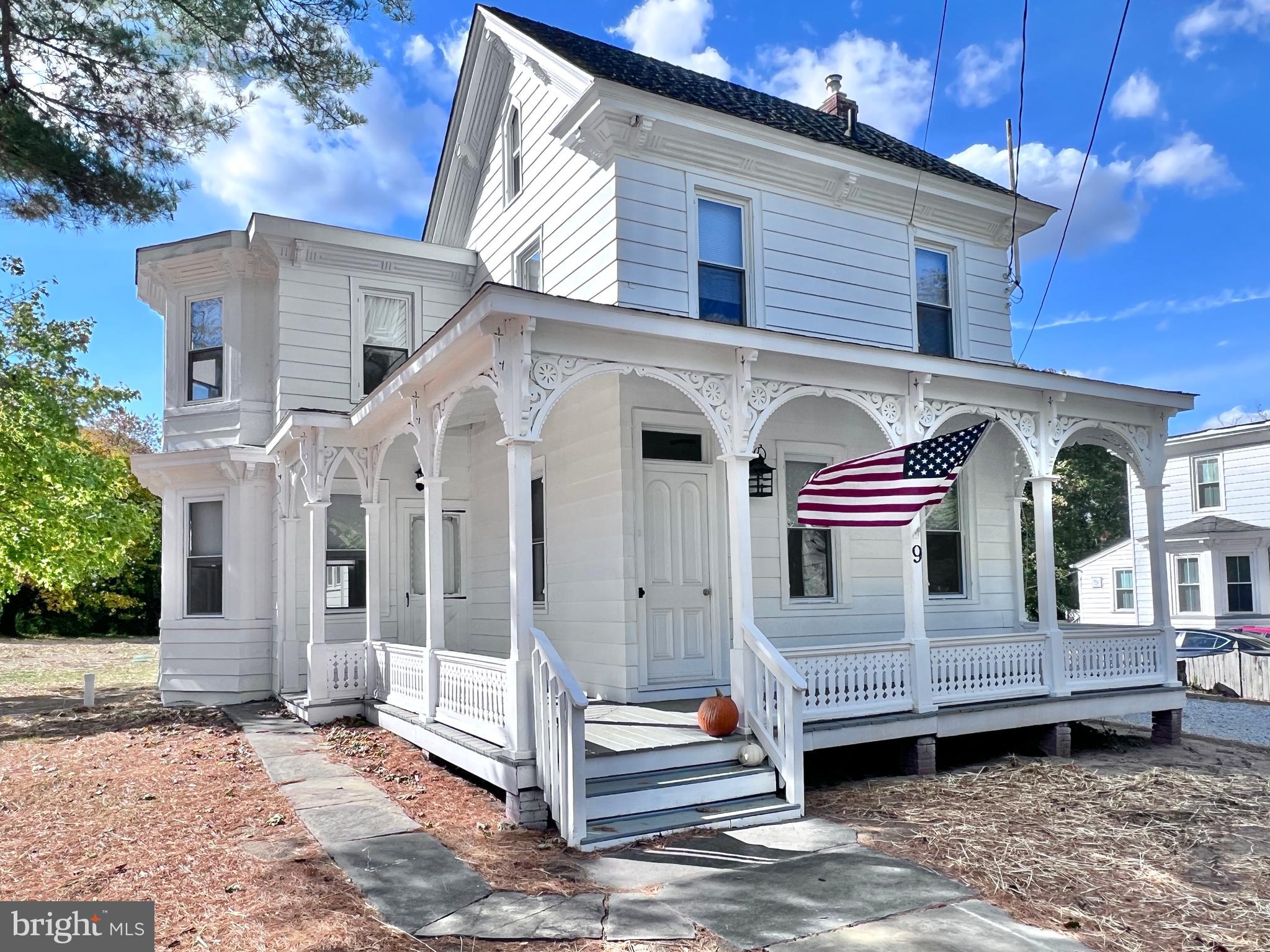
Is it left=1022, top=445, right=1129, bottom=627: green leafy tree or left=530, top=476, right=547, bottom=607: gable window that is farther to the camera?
left=1022, top=445, right=1129, bottom=627: green leafy tree

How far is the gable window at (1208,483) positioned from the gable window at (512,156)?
18947 mm

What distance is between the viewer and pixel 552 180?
33.7ft

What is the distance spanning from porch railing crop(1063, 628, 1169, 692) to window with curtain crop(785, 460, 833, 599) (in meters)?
2.43

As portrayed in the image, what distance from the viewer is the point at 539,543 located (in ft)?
32.7

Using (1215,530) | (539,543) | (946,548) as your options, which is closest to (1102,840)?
(946,548)

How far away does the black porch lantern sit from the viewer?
31.0 ft

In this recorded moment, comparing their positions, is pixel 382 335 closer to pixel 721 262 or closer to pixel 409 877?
pixel 721 262

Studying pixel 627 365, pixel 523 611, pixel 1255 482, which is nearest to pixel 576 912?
pixel 523 611

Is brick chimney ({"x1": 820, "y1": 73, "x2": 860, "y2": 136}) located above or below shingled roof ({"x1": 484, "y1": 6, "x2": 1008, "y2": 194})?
above

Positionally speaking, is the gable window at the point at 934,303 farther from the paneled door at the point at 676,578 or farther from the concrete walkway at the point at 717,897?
the concrete walkway at the point at 717,897

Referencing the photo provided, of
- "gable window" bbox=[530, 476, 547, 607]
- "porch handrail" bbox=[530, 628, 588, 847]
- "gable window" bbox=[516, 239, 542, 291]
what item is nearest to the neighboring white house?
"gable window" bbox=[530, 476, 547, 607]

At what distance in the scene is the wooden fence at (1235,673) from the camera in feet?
46.2

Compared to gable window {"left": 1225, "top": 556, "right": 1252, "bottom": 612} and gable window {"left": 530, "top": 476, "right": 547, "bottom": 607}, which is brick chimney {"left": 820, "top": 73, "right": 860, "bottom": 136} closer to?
gable window {"left": 530, "top": 476, "right": 547, "bottom": 607}

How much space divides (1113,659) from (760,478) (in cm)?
404
